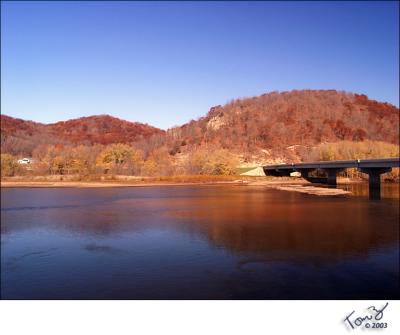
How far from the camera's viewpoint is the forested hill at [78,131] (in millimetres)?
107550

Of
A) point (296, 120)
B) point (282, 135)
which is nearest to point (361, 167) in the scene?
point (296, 120)

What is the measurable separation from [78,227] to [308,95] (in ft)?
59.8

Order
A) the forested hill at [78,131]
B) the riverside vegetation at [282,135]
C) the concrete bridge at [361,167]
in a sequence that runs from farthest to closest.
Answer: the forested hill at [78,131]
the concrete bridge at [361,167]
the riverside vegetation at [282,135]

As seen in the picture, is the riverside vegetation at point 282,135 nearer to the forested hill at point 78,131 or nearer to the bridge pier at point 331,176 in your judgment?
the bridge pier at point 331,176

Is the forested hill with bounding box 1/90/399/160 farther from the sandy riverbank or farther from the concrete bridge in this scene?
the sandy riverbank

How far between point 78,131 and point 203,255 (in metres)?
124

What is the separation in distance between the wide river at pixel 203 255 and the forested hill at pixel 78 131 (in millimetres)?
85702

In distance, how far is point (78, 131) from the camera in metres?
129

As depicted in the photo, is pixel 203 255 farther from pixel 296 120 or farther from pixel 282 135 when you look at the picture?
pixel 296 120

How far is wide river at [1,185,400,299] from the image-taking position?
8.59 m

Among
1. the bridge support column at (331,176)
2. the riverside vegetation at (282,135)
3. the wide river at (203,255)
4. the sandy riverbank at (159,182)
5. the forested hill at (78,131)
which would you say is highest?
the forested hill at (78,131)

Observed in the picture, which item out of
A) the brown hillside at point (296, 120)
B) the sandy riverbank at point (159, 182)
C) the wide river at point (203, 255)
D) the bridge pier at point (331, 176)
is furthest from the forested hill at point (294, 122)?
the sandy riverbank at point (159, 182)

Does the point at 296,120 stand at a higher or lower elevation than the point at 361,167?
higher

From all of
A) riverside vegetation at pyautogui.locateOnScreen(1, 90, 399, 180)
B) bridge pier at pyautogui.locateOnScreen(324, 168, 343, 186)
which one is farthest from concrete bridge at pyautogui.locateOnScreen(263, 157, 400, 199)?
riverside vegetation at pyautogui.locateOnScreen(1, 90, 399, 180)
